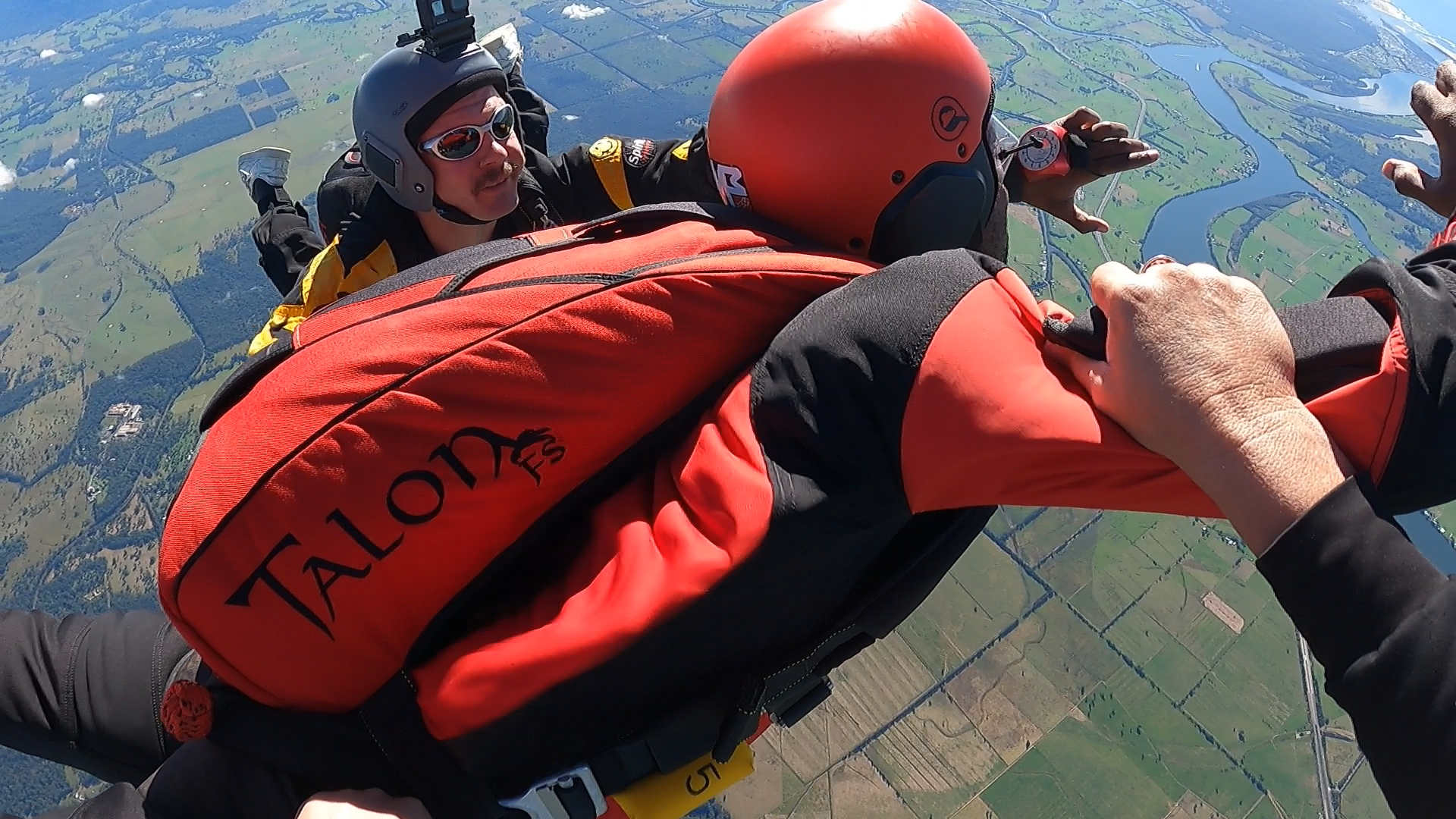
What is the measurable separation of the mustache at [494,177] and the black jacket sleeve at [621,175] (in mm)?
288

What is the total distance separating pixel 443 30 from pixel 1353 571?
299 cm

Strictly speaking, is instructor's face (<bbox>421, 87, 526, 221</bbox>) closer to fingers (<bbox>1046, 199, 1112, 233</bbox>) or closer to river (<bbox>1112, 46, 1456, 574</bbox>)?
fingers (<bbox>1046, 199, 1112, 233</bbox>)

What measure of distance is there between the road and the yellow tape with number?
12439mm

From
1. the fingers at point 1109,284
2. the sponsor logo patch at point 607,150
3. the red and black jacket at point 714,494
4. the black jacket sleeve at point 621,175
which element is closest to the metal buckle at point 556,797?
the red and black jacket at point 714,494

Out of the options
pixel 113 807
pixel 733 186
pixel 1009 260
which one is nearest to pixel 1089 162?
pixel 733 186

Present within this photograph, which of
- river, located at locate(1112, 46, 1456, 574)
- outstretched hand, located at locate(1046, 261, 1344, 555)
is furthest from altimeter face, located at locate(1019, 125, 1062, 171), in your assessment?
river, located at locate(1112, 46, 1456, 574)

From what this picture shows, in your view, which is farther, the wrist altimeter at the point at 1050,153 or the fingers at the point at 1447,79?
the wrist altimeter at the point at 1050,153

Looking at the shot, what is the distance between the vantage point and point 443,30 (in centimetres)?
258

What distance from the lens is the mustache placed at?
8.96 ft

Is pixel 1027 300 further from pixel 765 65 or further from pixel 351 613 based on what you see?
pixel 351 613

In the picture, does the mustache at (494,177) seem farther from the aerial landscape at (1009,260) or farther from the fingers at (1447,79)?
the aerial landscape at (1009,260)

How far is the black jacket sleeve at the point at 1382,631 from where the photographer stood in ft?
2.56

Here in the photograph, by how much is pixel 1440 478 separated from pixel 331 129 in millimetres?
41404

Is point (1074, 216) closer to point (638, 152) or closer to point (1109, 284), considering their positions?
point (1109, 284)
